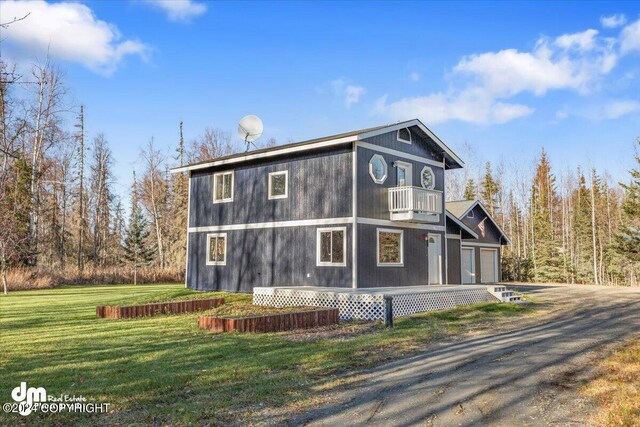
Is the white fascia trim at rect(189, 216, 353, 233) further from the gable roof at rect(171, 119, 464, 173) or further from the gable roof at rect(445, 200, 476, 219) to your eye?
the gable roof at rect(445, 200, 476, 219)

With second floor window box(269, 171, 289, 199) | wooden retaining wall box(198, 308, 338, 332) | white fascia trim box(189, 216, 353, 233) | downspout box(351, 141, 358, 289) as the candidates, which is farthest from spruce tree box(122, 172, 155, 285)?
wooden retaining wall box(198, 308, 338, 332)

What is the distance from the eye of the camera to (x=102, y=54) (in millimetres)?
16094

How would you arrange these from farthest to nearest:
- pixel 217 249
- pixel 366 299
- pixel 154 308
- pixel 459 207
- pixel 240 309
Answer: pixel 459 207 → pixel 217 249 → pixel 240 309 → pixel 154 308 → pixel 366 299

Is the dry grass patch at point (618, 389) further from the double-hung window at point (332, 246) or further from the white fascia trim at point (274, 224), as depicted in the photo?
the white fascia trim at point (274, 224)

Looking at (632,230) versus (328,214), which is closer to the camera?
(328,214)

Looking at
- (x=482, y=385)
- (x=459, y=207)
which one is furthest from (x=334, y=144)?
(x=459, y=207)

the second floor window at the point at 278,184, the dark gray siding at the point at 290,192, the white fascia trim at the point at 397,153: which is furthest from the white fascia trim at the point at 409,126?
the second floor window at the point at 278,184

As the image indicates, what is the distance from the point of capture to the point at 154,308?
1530 cm

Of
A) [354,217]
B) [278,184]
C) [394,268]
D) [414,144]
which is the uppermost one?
[414,144]

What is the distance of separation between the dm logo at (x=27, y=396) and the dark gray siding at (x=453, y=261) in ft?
67.5

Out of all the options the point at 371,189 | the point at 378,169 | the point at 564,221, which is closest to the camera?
the point at 371,189

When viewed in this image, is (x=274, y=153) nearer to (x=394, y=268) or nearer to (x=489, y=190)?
(x=394, y=268)

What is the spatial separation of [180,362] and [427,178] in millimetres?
15561

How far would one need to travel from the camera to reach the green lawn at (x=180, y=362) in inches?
229
